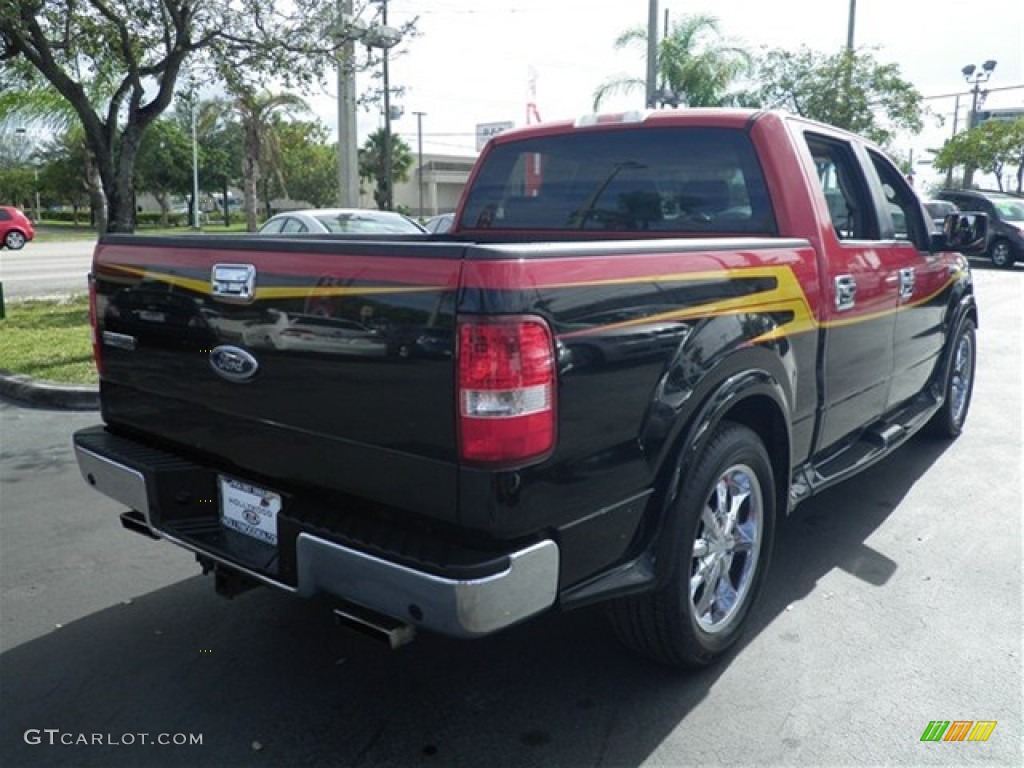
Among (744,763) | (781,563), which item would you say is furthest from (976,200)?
(744,763)

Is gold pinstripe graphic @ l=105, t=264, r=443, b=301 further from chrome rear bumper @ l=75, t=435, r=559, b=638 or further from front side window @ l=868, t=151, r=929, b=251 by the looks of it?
front side window @ l=868, t=151, r=929, b=251

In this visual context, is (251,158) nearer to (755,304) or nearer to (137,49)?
(137,49)

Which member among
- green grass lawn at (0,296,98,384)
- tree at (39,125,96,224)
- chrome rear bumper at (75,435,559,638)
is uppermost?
tree at (39,125,96,224)

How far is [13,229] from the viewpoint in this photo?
2928cm

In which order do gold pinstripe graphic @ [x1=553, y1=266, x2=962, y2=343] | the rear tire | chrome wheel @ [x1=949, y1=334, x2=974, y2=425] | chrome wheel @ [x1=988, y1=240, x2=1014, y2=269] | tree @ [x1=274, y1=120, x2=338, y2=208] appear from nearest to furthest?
gold pinstripe graphic @ [x1=553, y1=266, x2=962, y2=343], the rear tire, chrome wheel @ [x1=949, y1=334, x2=974, y2=425], chrome wheel @ [x1=988, y1=240, x2=1014, y2=269], tree @ [x1=274, y1=120, x2=338, y2=208]

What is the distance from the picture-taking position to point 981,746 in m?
2.70

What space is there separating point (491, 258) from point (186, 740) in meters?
1.78

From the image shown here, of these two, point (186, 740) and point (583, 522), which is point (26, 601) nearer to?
point (186, 740)

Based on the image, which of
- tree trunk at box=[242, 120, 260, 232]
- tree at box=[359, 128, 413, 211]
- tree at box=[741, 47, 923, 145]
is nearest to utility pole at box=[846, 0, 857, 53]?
tree at box=[741, 47, 923, 145]

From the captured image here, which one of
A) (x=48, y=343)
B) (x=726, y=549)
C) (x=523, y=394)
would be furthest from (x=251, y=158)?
(x=523, y=394)

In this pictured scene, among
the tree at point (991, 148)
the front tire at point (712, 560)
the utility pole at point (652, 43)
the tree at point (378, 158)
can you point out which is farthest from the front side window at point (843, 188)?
the tree at point (378, 158)

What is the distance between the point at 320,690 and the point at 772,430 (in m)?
1.88

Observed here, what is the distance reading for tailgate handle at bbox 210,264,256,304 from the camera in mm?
2582

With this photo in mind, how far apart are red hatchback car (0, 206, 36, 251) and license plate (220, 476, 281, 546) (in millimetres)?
30965
